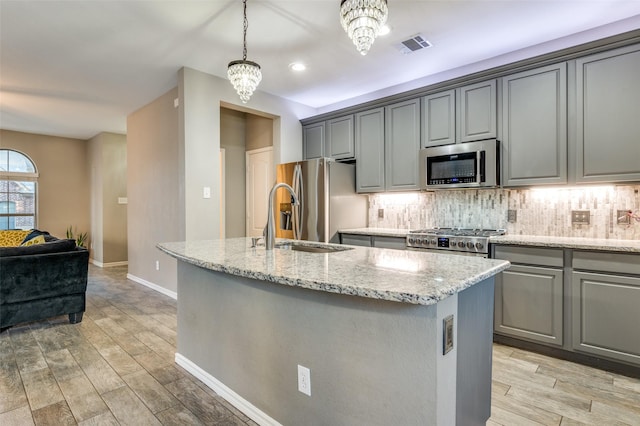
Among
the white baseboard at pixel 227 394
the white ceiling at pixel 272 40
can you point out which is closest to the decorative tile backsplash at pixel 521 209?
the white ceiling at pixel 272 40

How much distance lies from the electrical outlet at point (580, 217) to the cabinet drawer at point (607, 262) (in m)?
0.59

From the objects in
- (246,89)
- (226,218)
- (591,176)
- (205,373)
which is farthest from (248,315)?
(226,218)

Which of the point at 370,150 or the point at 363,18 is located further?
the point at 370,150

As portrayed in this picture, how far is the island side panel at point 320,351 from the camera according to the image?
1189 mm

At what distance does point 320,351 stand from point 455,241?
2.00 meters

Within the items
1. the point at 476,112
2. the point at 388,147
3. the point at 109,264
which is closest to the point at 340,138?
the point at 388,147

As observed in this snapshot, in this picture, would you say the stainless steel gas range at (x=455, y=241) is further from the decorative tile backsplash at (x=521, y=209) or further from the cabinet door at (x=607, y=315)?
the cabinet door at (x=607, y=315)

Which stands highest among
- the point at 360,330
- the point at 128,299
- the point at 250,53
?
the point at 250,53

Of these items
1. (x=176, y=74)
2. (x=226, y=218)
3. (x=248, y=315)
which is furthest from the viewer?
(x=226, y=218)

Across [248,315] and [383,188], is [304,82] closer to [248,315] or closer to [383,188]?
[383,188]

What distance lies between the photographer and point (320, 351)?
146 cm

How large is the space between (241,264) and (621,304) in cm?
255

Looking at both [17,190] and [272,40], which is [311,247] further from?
[17,190]

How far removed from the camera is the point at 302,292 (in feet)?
5.00
